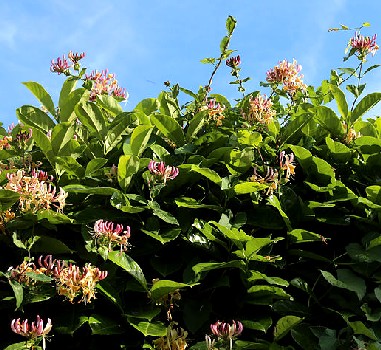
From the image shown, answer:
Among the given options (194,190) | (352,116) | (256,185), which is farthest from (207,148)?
(352,116)

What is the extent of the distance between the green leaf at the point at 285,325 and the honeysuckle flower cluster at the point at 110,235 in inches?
27.3

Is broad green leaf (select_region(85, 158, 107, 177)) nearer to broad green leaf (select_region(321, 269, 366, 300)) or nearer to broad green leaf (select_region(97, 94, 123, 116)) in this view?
broad green leaf (select_region(97, 94, 123, 116))

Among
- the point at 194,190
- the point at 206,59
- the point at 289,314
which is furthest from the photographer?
the point at 206,59

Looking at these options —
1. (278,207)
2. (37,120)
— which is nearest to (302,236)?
(278,207)

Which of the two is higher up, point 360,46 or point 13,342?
point 360,46

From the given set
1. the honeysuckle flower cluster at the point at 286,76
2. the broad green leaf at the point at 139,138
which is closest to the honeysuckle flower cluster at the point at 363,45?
the honeysuckle flower cluster at the point at 286,76

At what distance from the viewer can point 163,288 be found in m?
2.60

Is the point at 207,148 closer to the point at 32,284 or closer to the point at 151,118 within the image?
the point at 151,118

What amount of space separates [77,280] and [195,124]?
1.15 metres

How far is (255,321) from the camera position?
8.87ft

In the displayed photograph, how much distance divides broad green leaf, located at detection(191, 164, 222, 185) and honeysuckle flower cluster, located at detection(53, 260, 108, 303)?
633 millimetres

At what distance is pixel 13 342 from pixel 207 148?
4.25ft

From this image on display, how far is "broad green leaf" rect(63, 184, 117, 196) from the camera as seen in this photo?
9.04 feet

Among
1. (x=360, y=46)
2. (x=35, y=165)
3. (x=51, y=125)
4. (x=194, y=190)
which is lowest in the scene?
(x=194, y=190)
